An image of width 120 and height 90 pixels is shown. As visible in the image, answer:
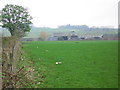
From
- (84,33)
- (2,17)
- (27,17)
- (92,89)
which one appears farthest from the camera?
(84,33)

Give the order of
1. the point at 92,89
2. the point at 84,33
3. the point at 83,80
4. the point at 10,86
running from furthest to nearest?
the point at 84,33 < the point at 83,80 < the point at 92,89 < the point at 10,86

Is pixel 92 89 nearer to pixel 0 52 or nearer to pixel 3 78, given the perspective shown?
pixel 3 78

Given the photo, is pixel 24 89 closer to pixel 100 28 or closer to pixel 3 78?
pixel 3 78

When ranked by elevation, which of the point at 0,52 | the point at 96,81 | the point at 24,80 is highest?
the point at 0,52

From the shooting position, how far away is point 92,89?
15.7ft

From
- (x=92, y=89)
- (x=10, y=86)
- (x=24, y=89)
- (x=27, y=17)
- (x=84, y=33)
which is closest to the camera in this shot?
(x=10, y=86)

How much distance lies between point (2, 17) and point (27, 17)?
22.8 ft

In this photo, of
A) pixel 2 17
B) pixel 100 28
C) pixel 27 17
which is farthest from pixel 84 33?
pixel 2 17

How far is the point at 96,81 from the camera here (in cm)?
562

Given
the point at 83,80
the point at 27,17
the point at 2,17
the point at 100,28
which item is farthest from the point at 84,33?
the point at 83,80

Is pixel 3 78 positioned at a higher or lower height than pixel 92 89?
higher

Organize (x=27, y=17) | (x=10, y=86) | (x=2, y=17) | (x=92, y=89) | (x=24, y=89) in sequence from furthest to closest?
(x=27, y=17) < (x=2, y=17) < (x=92, y=89) < (x=24, y=89) < (x=10, y=86)

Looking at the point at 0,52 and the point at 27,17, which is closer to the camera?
the point at 0,52

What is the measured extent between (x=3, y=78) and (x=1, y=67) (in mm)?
624
